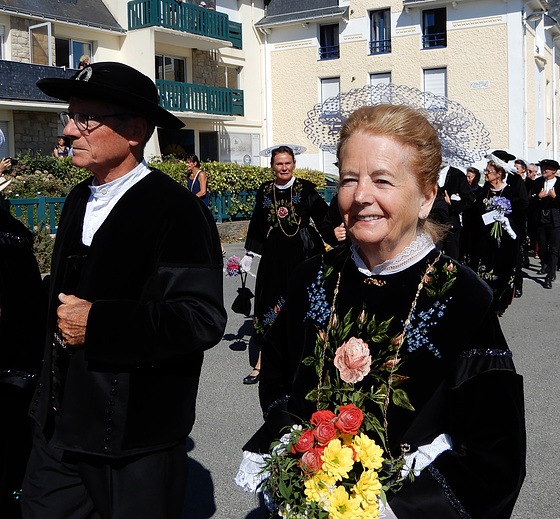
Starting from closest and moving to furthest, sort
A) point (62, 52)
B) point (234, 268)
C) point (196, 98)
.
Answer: point (234, 268), point (62, 52), point (196, 98)

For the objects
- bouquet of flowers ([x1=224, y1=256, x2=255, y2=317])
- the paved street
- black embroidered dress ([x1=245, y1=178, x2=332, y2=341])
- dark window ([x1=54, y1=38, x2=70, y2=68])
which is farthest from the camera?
dark window ([x1=54, y1=38, x2=70, y2=68])

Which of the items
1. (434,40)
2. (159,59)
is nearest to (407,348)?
(159,59)

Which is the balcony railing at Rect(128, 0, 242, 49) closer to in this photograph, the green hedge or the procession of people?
the green hedge

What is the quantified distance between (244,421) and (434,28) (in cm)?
2650

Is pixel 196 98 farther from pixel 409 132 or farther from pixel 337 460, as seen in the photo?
pixel 337 460

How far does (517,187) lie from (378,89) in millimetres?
7748

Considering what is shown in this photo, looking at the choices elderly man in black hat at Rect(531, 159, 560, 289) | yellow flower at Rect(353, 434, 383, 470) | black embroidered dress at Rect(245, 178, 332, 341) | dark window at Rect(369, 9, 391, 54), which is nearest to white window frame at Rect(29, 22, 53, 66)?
dark window at Rect(369, 9, 391, 54)

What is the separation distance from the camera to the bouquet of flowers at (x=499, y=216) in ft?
30.3

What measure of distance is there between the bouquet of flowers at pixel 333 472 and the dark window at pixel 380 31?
2952cm

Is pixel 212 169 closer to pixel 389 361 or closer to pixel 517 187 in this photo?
pixel 517 187

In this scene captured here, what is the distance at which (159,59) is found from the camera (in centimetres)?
2688

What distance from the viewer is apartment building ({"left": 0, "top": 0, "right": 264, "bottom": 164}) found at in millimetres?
21422

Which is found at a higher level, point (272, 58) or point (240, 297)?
point (272, 58)

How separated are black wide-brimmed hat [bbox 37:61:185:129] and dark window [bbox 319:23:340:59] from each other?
Answer: 29.5 metres
